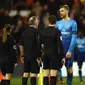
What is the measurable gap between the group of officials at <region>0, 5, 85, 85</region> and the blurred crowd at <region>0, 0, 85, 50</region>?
700 centimetres

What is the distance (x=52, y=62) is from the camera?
10328 mm

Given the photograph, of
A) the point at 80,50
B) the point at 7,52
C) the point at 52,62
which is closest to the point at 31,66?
the point at 7,52

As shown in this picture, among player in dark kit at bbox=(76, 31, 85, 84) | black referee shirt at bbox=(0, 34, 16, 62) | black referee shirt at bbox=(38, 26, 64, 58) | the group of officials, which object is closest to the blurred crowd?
player in dark kit at bbox=(76, 31, 85, 84)

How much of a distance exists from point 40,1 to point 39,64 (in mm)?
8861

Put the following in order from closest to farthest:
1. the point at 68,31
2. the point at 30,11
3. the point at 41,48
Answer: the point at 41,48, the point at 68,31, the point at 30,11

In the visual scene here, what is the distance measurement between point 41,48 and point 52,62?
28.4 inches

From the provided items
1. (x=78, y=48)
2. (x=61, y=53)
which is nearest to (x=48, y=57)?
(x=61, y=53)

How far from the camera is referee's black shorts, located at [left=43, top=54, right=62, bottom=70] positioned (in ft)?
33.8

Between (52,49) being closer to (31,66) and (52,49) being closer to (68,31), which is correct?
(31,66)

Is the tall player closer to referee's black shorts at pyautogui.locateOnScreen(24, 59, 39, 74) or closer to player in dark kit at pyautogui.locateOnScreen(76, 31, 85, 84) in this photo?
referee's black shorts at pyautogui.locateOnScreen(24, 59, 39, 74)

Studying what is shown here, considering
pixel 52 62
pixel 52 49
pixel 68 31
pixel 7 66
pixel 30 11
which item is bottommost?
pixel 7 66

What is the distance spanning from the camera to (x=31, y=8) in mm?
19516

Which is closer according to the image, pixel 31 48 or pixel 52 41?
pixel 52 41

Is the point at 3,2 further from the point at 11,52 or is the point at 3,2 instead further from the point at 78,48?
the point at 11,52
